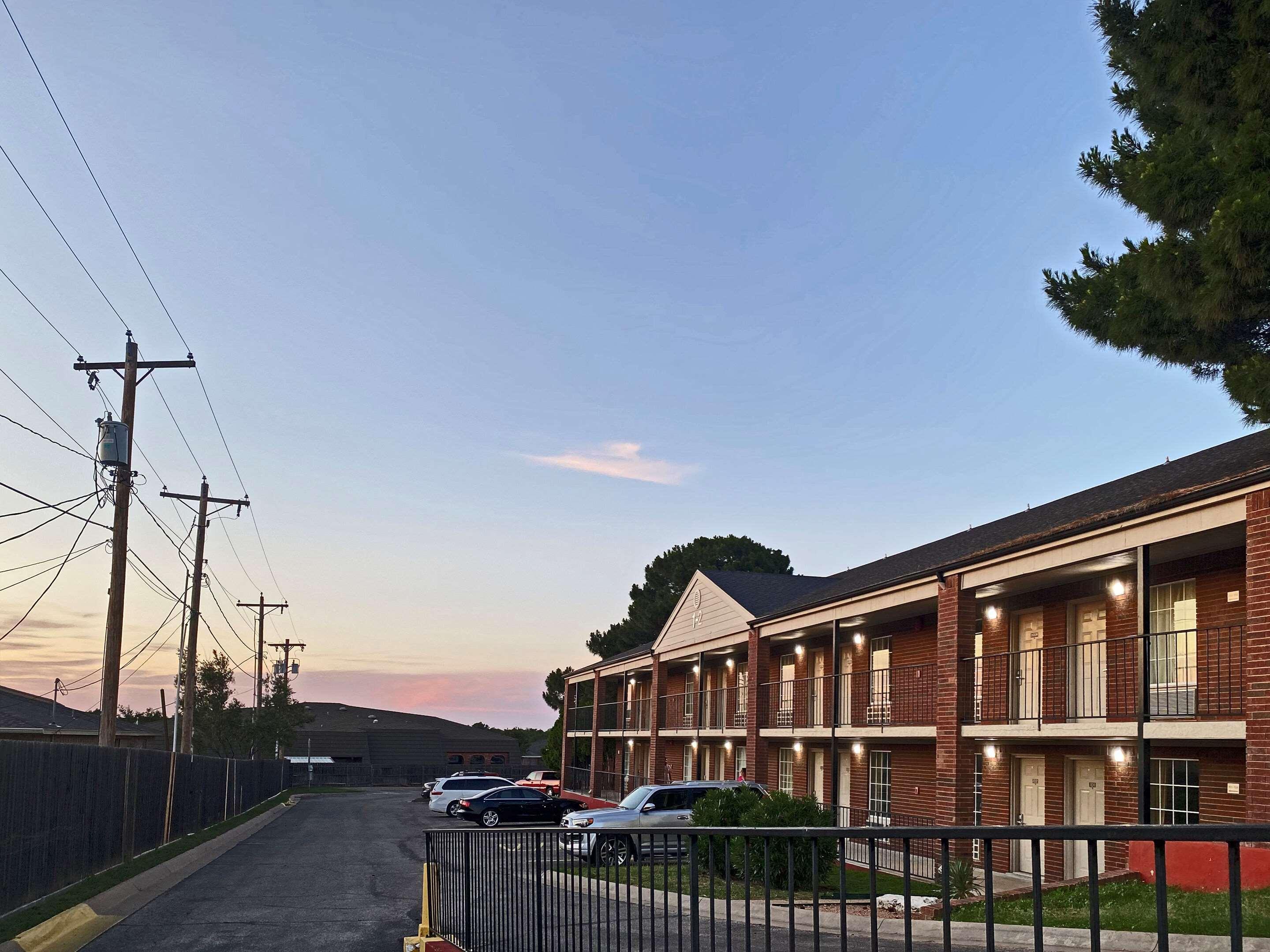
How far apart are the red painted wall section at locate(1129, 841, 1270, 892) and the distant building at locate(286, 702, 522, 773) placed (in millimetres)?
91674

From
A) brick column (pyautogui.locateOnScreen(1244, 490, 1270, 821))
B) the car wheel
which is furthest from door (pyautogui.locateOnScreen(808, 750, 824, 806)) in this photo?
the car wheel

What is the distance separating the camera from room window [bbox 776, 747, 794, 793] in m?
37.8

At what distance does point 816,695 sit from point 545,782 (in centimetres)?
3261

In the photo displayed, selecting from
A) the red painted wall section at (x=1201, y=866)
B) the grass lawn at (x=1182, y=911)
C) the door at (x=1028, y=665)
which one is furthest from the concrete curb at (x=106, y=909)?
the door at (x=1028, y=665)

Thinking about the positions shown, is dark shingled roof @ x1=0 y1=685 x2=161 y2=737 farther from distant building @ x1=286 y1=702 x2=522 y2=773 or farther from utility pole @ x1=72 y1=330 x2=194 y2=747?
distant building @ x1=286 y1=702 x2=522 y2=773

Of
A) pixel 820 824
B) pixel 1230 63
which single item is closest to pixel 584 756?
pixel 820 824

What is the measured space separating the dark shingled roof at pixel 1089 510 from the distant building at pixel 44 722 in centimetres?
3067

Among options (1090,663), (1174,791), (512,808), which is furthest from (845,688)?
(512,808)

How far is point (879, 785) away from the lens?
106 ft

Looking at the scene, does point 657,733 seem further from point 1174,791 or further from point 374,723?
point 374,723

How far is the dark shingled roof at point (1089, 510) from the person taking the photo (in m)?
18.1

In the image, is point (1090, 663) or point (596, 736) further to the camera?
point (596, 736)

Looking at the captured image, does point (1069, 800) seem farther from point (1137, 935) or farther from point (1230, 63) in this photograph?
point (1137, 935)

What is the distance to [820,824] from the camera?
912 inches
